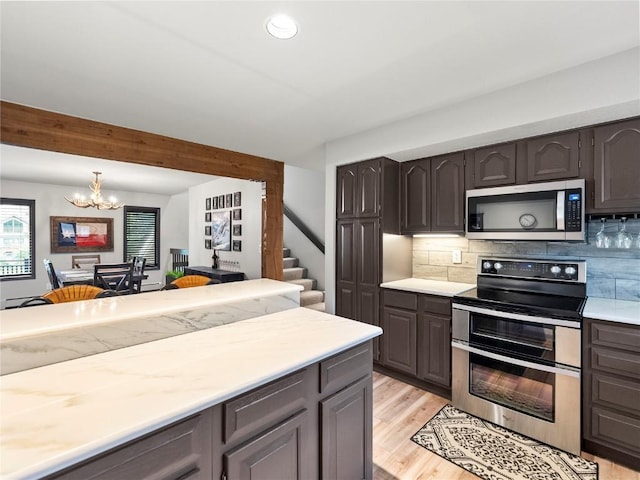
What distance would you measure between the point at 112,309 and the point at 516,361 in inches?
103

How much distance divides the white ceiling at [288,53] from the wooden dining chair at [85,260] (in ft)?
13.1

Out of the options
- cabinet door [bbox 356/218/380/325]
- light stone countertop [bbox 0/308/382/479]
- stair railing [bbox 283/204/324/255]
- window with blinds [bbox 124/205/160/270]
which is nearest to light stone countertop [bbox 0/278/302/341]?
light stone countertop [bbox 0/308/382/479]

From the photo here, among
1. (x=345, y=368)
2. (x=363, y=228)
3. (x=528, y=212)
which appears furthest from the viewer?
(x=363, y=228)

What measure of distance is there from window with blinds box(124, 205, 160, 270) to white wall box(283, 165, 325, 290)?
258 cm

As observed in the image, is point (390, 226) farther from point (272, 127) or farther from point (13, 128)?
point (13, 128)

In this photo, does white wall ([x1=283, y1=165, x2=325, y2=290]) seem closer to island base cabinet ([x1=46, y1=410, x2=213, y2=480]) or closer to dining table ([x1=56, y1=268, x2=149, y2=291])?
dining table ([x1=56, y1=268, x2=149, y2=291])

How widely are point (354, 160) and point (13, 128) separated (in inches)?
106

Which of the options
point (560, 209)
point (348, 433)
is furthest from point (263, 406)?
point (560, 209)

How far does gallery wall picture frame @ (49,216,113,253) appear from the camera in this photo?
5414mm

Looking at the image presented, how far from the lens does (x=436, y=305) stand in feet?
8.71

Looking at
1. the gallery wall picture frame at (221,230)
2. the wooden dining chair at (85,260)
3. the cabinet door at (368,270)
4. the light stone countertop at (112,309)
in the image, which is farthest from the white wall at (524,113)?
the wooden dining chair at (85,260)

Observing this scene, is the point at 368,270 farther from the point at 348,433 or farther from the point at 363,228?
the point at 348,433

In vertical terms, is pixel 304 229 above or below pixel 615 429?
above

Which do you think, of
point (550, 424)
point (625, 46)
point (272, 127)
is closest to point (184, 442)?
point (550, 424)
